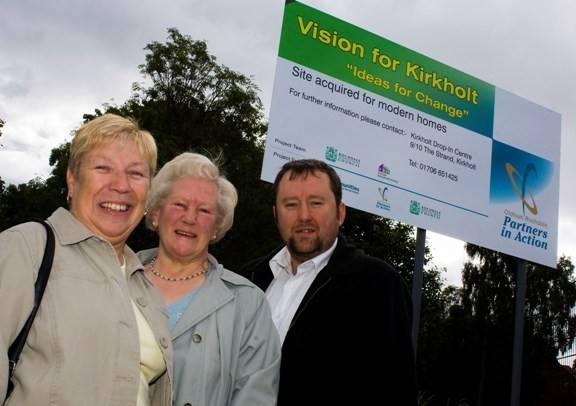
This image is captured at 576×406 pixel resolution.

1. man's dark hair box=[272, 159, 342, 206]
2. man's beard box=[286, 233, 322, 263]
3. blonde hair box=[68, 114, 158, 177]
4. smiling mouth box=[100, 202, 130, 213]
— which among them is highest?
man's dark hair box=[272, 159, 342, 206]

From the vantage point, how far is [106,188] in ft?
8.02

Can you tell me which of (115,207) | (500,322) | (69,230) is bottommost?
(69,230)

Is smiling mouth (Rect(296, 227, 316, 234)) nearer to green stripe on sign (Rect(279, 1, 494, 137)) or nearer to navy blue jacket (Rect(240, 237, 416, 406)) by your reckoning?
navy blue jacket (Rect(240, 237, 416, 406))

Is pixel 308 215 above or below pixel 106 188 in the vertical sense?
above

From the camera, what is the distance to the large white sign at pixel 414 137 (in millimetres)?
7238

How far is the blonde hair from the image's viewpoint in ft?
7.98

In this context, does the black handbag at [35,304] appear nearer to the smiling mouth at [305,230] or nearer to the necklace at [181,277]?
the necklace at [181,277]

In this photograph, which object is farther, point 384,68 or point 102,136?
point 384,68

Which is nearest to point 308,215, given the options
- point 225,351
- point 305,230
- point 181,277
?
point 305,230

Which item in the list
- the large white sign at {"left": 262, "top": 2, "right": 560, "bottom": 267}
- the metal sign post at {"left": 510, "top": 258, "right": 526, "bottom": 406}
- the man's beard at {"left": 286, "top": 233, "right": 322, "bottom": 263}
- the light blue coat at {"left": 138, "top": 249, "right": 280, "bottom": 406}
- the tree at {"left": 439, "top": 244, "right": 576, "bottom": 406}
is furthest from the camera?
the tree at {"left": 439, "top": 244, "right": 576, "bottom": 406}

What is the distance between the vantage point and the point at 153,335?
2383 mm

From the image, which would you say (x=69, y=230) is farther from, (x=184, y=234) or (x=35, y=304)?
(x=184, y=234)

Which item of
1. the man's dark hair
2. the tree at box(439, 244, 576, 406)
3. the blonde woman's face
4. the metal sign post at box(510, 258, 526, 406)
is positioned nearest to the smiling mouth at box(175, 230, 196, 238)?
the blonde woman's face

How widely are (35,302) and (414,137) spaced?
674cm
